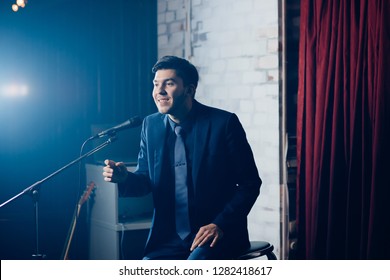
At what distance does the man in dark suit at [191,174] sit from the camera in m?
2.10

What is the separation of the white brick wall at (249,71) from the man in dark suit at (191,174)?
2.08 feet

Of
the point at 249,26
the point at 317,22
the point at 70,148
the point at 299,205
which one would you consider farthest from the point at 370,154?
the point at 70,148

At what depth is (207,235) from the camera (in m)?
2.02

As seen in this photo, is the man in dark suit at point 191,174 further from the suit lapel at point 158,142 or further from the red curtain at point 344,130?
the red curtain at point 344,130

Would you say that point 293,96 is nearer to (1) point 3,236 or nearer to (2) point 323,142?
(2) point 323,142

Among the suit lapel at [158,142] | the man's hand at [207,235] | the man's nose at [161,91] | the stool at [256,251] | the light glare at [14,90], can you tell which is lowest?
the stool at [256,251]

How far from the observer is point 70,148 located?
325 cm

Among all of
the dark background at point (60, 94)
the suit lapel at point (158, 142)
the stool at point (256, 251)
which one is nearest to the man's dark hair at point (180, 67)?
the suit lapel at point (158, 142)

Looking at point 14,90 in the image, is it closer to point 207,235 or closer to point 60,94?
point 60,94

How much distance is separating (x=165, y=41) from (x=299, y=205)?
4.01ft

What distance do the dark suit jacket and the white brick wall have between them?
2.06 feet

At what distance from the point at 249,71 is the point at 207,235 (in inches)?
41.3

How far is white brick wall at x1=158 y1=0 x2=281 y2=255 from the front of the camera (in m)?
2.72

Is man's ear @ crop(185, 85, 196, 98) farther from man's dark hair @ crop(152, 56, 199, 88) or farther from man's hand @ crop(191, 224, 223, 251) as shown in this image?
man's hand @ crop(191, 224, 223, 251)
